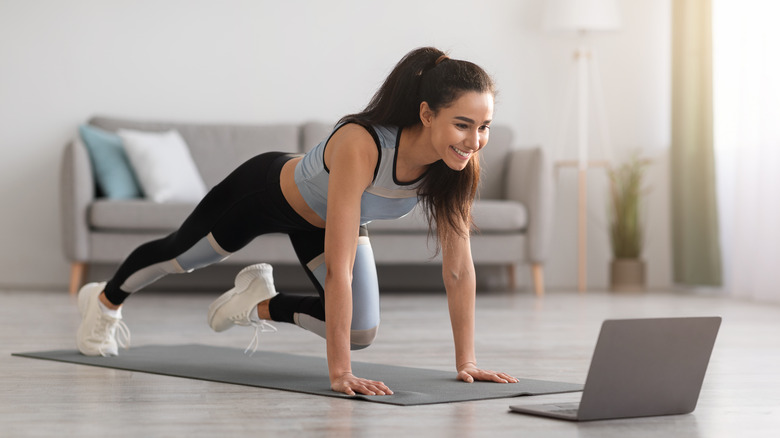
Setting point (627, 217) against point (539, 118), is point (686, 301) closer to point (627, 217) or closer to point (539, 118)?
point (627, 217)

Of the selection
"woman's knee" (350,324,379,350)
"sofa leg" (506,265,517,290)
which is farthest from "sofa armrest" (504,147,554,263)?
"woman's knee" (350,324,379,350)

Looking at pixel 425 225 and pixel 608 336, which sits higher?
pixel 608 336

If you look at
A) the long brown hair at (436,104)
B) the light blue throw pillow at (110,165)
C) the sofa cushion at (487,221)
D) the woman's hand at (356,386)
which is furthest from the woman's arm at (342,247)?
the light blue throw pillow at (110,165)

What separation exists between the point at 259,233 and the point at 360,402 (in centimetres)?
58

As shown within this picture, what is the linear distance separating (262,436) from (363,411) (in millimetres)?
248

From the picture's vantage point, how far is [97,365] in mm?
2244

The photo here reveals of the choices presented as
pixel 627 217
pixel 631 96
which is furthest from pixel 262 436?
pixel 631 96

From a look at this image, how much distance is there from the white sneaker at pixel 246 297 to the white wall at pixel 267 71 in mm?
3052

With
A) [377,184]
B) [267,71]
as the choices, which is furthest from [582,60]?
[377,184]

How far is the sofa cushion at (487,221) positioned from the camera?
4598mm

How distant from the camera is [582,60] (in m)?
5.45

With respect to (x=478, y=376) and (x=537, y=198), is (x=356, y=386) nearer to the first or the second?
(x=478, y=376)

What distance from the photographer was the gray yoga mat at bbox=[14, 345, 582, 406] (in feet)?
6.08

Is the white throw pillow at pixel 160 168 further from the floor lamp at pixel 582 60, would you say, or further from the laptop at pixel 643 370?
the laptop at pixel 643 370
